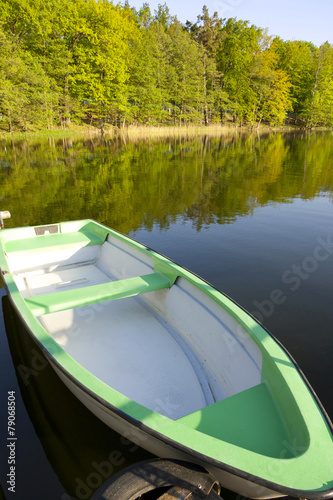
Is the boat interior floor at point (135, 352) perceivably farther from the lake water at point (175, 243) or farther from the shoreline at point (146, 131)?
the shoreline at point (146, 131)

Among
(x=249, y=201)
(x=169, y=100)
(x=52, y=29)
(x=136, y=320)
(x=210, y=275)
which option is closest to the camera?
(x=136, y=320)

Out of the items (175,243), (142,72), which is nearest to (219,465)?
(175,243)

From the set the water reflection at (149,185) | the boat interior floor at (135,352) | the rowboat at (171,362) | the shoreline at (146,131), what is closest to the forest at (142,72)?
the shoreline at (146,131)

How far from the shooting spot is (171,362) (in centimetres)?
381

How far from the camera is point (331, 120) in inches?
2382

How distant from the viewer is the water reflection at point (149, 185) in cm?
1105

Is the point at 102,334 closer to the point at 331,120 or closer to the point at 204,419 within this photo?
the point at 204,419

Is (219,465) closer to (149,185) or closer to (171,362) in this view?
(171,362)

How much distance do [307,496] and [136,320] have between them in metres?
3.27

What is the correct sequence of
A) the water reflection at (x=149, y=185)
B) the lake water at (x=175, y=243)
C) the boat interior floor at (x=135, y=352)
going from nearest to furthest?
the lake water at (x=175, y=243), the boat interior floor at (x=135, y=352), the water reflection at (x=149, y=185)

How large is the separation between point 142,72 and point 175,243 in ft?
139

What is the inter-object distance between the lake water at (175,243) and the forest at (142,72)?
1606 centimetres

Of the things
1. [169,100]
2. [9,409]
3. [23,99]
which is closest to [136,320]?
[9,409]

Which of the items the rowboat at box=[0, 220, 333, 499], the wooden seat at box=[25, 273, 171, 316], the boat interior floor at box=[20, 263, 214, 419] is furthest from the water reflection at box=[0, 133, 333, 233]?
the wooden seat at box=[25, 273, 171, 316]
